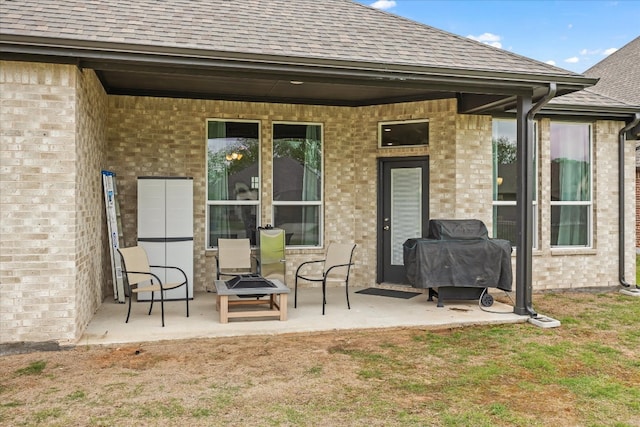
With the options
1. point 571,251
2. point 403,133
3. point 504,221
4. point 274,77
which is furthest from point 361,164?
point 571,251

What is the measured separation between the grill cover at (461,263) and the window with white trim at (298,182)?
2.14m

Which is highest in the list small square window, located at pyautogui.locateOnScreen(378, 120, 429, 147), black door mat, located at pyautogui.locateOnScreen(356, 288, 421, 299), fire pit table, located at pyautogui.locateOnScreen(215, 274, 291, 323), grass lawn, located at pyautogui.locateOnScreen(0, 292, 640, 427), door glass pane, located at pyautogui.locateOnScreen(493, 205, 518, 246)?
small square window, located at pyautogui.locateOnScreen(378, 120, 429, 147)

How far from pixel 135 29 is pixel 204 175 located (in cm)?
295

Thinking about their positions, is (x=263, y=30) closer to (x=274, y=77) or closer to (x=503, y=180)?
(x=274, y=77)

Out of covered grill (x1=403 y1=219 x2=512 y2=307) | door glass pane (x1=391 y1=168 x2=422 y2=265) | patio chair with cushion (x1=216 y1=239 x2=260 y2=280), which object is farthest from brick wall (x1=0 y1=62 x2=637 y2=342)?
covered grill (x1=403 y1=219 x2=512 y2=307)

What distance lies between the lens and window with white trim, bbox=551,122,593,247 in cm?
874

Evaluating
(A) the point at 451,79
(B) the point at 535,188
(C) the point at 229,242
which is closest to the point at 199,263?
(C) the point at 229,242

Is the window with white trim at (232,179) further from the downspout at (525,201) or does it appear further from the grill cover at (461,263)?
the downspout at (525,201)

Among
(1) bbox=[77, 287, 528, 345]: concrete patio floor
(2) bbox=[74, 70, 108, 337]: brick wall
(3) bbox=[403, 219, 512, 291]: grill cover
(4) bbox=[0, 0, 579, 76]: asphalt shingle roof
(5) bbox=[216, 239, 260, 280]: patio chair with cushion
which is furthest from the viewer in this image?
(5) bbox=[216, 239, 260, 280]: patio chair with cushion

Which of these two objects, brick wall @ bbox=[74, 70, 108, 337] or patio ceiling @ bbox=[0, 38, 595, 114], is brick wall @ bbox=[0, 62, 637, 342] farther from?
patio ceiling @ bbox=[0, 38, 595, 114]

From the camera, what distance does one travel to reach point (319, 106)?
8586mm

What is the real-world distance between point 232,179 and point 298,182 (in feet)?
3.51

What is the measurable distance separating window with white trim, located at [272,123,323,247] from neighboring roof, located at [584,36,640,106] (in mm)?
6365

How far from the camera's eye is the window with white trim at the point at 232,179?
26.9 ft
